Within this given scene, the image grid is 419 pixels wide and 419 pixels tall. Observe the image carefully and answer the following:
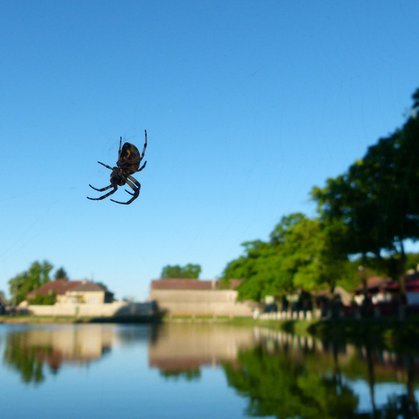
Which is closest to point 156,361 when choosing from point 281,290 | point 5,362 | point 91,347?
point 5,362

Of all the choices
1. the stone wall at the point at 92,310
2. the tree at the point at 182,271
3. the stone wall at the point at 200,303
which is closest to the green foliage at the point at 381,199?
the stone wall at the point at 200,303

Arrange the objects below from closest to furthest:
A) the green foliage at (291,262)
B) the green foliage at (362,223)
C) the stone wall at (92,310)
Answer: the green foliage at (362,223) → the green foliage at (291,262) → the stone wall at (92,310)

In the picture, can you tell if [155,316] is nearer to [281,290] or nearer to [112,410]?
[281,290]

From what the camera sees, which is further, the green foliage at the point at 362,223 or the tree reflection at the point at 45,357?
the green foliage at the point at 362,223

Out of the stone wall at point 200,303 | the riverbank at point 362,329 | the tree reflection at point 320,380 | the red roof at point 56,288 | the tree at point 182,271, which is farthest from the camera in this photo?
the tree at point 182,271

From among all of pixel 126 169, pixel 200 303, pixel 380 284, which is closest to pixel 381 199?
pixel 126 169

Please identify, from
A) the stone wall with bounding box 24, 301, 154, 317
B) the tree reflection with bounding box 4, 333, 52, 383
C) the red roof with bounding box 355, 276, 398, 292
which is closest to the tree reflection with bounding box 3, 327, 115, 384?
the tree reflection with bounding box 4, 333, 52, 383

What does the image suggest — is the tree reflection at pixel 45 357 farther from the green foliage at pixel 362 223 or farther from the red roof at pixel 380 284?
the red roof at pixel 380 284
